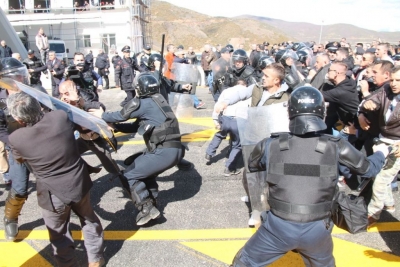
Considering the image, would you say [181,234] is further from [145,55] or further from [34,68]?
[34,68]

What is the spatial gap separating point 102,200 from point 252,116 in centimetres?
254

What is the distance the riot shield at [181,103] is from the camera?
6.11 metres

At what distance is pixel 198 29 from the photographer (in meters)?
68.9

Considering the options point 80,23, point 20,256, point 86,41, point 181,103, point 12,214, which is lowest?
point 20,256

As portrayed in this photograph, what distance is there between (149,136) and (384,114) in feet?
8.52

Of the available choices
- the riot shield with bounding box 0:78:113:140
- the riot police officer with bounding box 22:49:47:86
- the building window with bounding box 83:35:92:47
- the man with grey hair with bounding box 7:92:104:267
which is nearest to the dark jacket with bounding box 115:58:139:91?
the riot police officer with bounding box 22:49:47:86

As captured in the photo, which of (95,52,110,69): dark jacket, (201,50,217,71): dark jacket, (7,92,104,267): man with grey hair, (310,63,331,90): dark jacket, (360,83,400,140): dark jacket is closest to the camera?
(7,92,104,267): man with grey hair

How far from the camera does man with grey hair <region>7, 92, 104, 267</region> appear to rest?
266cm

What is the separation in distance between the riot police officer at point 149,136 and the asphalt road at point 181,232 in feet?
1.18

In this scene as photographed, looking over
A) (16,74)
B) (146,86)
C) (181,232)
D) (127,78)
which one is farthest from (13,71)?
(127,78)

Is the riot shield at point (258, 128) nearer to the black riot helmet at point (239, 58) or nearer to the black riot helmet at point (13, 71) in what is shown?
the black riot helmet at point (239, 58)

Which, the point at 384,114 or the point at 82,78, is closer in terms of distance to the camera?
the point at 384,114

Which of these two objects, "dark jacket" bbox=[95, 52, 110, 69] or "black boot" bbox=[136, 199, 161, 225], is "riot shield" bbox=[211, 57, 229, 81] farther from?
"dark jacket" bbox=[95, 52, 110, 69]

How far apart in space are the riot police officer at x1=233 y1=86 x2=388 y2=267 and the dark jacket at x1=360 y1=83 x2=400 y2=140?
4.58 ft
